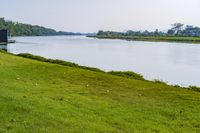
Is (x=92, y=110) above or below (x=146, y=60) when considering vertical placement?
above

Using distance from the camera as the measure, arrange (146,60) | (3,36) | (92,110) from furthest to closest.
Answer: (3,36) < (146,60) < (92,110)

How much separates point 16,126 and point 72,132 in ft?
3.67

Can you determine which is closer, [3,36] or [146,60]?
[146,60]

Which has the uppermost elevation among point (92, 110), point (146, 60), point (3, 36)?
point (3, 36)

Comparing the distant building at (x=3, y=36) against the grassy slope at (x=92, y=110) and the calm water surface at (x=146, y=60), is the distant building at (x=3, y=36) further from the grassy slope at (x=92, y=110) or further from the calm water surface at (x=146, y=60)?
the grassy slope at (x=92, y=110)

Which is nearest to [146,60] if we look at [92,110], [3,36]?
[92,110]

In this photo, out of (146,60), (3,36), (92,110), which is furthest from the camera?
(3,36)

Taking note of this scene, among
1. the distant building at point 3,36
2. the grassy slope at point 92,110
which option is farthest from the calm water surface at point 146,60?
the distant building at point 3,36

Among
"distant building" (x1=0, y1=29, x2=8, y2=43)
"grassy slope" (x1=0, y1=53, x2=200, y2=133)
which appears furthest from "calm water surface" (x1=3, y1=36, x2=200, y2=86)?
"distant building" (x1=0, y1=29, x2=8, y2=43)

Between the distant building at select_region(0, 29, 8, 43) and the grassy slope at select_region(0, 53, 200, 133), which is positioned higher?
the distant building at select_region(0, 29, 8, 43)

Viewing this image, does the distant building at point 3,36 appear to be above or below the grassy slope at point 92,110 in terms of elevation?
above

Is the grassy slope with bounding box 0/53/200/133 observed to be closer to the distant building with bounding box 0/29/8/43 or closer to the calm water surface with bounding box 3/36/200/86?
the calm water surface with bounding box 3/36/200/86

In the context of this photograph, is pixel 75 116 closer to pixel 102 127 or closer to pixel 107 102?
pixel 102 127

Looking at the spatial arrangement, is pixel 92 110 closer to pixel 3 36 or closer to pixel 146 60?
pixel 146 60
